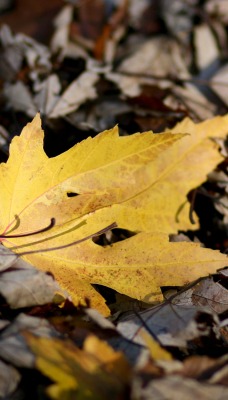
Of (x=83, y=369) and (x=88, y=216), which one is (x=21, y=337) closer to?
(x=83, y=369)

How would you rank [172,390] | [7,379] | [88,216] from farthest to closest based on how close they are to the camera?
[88,216]
[7,379]
[172,390]

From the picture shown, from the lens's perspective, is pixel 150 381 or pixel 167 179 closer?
pixel 150 381

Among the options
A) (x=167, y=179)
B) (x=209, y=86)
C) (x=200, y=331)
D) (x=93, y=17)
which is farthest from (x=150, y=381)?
(x=93, y=17)

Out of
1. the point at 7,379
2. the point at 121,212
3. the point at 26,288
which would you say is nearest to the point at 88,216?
the point at 121,212

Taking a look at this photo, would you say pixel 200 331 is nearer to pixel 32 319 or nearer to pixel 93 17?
pixel 32 319

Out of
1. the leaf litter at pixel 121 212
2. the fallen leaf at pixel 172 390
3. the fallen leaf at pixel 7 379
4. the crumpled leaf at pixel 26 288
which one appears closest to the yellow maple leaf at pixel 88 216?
the leaf litter at pixel 121 212

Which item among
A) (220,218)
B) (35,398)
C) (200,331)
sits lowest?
(220,218)

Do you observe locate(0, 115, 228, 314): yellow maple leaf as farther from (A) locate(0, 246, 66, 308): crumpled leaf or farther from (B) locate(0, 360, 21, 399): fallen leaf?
(B) locate(0, 360, 21, 399): fallen leaf
